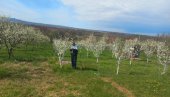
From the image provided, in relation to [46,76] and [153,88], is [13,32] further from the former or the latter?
[153,88]

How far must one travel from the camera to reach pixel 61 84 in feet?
99.6

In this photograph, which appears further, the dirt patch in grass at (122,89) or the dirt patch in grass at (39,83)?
the dirt patch in grass at (122,89)

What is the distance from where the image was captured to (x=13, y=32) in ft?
200

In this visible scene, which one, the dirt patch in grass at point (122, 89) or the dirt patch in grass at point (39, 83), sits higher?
the dirt patch in grass at point (39, 83)

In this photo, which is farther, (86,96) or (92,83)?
(92,83)

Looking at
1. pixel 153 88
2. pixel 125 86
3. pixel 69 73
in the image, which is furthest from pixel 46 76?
pixel 153 88

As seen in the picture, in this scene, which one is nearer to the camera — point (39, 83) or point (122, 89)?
point (122, 89)

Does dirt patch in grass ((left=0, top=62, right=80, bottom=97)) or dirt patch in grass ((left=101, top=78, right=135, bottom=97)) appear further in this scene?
dirt patch in grass ((left=101, top=78, right=135, bottom=97))

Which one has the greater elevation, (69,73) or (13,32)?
(13,32)

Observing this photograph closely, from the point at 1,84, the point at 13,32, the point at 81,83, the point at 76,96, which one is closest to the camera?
the point at 76,96

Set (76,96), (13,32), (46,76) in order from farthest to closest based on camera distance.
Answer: (13,32)
(46,76)
(76,96)

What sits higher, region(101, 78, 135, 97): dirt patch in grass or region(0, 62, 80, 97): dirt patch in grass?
region(0, 62, 80, 97): dirt patch in grass

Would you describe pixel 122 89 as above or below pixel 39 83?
below

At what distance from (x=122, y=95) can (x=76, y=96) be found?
4.17 m
